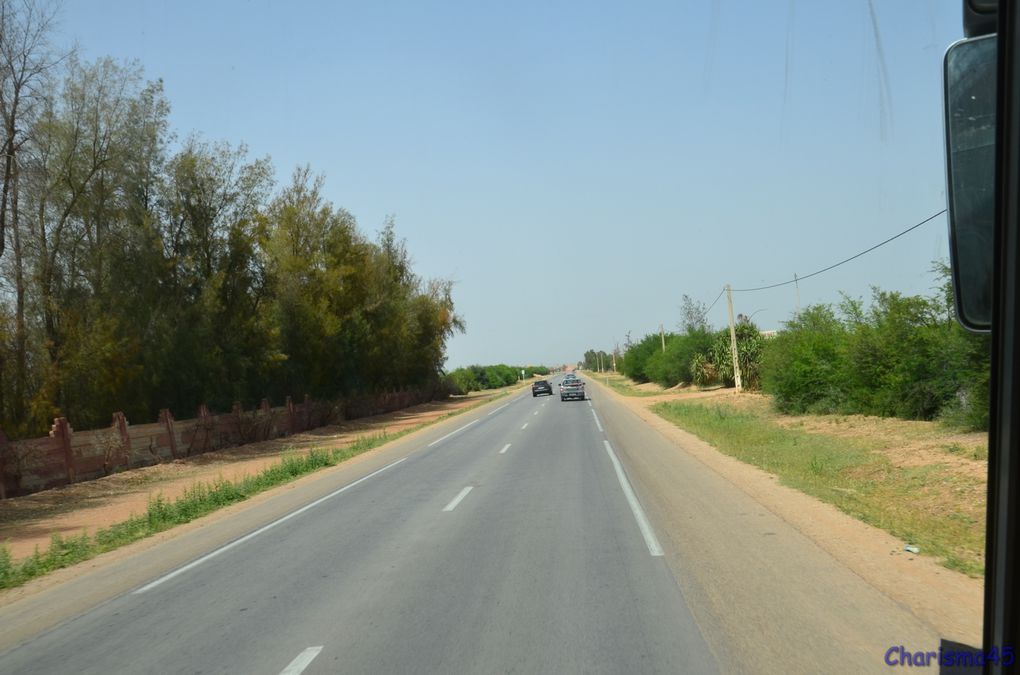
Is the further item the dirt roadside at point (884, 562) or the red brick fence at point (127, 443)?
the red brick fence at point (127, 443)

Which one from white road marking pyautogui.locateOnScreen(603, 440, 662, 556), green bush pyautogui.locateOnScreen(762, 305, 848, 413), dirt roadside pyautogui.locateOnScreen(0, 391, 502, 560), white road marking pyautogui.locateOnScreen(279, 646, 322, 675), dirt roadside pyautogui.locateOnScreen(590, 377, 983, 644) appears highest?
green bush pyautogui.locateOnScreen(762, 305, 848, 413)

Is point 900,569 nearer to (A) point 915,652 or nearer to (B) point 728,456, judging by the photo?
(A) point 915,652

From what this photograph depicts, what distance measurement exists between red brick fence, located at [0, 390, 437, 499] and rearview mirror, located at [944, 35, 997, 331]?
21.3 m

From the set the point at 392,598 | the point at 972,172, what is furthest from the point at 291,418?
the point at 972,172

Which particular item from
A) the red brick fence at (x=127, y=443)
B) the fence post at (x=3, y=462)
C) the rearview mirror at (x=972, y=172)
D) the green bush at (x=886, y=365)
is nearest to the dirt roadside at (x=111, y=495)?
the fence post at (x=3, y=462)

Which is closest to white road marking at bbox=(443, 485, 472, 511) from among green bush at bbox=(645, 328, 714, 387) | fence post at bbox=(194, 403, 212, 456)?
fence post at bbox=(194, 403, 212, 456)

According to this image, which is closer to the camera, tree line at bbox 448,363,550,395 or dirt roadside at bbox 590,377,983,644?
dirt roadside at bbox 590,377,983,644

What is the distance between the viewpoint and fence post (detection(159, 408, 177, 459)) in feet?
88.6

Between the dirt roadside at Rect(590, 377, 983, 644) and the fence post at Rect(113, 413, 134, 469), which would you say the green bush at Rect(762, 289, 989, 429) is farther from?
the fence post at Rect(113, 413, 134, 469)

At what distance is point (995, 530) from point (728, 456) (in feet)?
55.3

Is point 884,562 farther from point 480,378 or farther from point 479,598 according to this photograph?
point 480,378

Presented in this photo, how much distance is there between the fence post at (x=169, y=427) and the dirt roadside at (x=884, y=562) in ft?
68.7

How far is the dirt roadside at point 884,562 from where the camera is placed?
5.69 metres

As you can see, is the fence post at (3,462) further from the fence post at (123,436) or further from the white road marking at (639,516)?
the white road marking at (639,516)
